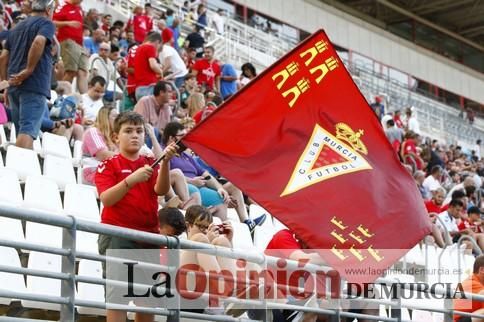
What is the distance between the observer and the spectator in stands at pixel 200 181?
806cm

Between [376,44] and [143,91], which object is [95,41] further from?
[376,44]

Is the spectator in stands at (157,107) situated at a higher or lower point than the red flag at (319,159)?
higher

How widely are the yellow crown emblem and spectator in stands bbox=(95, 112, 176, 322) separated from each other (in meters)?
1.16

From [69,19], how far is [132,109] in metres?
1.43

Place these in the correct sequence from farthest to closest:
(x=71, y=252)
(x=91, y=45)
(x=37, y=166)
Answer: (x=91, y=45) → (x=37, y=166) → (x=71, y=252)

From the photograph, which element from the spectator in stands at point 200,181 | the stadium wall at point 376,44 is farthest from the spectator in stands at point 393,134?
the spectator in stands at point 200,181

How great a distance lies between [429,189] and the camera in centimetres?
1548

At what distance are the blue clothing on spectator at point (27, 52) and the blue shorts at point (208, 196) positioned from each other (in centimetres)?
154

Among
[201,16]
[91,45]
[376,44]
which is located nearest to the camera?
[91,45]

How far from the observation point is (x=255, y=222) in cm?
895

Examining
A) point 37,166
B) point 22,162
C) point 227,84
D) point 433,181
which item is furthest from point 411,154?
point 22,162

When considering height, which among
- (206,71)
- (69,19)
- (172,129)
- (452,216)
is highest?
(206,71)

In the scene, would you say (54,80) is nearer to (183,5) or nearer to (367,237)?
(367,237)

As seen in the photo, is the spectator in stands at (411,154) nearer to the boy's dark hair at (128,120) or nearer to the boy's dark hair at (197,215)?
the boy's dark hair at (197,215)
